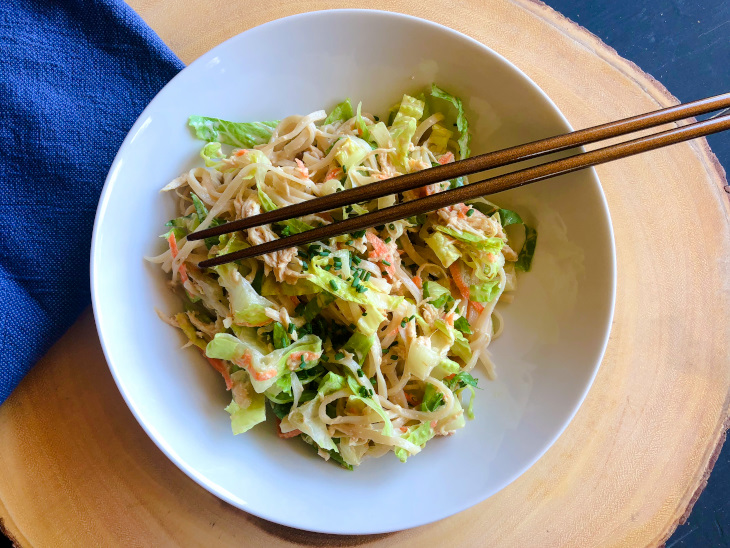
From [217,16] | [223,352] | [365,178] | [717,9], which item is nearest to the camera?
[223,352]

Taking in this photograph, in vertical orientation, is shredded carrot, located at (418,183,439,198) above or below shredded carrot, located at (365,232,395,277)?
above

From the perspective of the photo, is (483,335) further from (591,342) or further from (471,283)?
(591,342)

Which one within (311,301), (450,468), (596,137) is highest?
(596,137)

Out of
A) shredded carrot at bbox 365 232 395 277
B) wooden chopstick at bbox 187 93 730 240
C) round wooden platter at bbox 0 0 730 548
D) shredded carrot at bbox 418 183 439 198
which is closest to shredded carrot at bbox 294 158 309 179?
wooden chopstick at bbox 187 93 730 240

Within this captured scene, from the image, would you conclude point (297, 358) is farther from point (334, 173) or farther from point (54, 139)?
point (54, 139)

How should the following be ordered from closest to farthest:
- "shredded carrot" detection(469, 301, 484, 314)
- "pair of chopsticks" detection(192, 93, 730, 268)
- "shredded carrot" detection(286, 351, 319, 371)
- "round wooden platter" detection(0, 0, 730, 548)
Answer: "pair of chopsticks" detection(192, 93, 730, 268), "shredded carrot" detection(286, 351, 319, 371), "round wooden platter" detection(0, 0, 730, 548), "shredded carrot" detection(469, 301, 484, 314)

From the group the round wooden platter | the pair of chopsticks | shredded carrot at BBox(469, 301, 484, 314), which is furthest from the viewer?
shredded carrot at BBox(469, 301, 484, 314)

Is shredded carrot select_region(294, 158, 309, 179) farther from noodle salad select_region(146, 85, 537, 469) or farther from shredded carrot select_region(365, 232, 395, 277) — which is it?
shredded carrot select_region(365, 232, 395, 277)

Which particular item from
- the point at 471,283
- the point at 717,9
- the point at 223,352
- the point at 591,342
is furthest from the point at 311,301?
the point at 717,9
